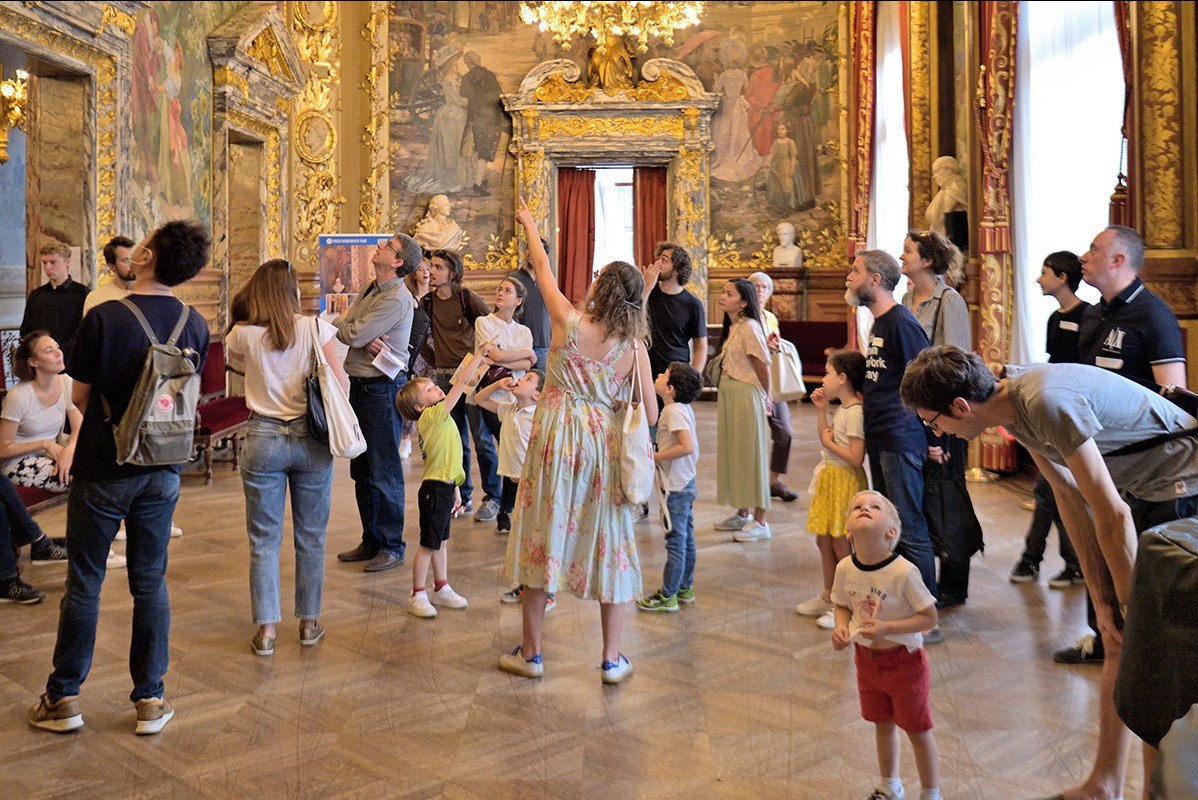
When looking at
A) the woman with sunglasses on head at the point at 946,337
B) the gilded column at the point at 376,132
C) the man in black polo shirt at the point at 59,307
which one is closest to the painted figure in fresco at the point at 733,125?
the gilded column at the point at 376,132

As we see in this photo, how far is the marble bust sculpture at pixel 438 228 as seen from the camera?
51.7 ft

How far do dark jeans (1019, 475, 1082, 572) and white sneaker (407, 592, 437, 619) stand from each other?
2.99m

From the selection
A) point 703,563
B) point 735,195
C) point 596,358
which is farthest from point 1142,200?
point 735,195

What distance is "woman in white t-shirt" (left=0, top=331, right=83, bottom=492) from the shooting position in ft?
17.4

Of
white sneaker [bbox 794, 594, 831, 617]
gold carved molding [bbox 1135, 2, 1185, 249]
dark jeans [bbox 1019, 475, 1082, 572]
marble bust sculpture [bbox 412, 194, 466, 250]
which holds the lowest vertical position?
white sneaker [bbox 794, 594, 831, 617]

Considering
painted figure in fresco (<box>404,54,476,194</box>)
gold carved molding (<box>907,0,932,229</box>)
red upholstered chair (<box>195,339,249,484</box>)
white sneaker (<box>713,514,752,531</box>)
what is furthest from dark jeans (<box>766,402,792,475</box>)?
painted figure in fresco (<box>404,54,476,194</box>)

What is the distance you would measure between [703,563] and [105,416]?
11.0ft

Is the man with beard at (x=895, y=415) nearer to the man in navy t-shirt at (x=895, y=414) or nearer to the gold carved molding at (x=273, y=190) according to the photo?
the man in navy t-shirt at (x=895, y=414)

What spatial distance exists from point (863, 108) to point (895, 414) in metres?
10.3

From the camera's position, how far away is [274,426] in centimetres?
419

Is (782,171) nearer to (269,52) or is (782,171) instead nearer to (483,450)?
(269,52)

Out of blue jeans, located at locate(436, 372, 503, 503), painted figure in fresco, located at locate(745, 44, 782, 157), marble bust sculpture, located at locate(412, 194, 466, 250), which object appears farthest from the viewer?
painted figure in fresco, located at locate(745, 44, 782, 157)

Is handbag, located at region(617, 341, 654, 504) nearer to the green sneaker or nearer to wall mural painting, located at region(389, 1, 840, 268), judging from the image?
the green sneaker

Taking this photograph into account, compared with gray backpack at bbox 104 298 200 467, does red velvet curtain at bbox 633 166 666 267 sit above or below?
above
